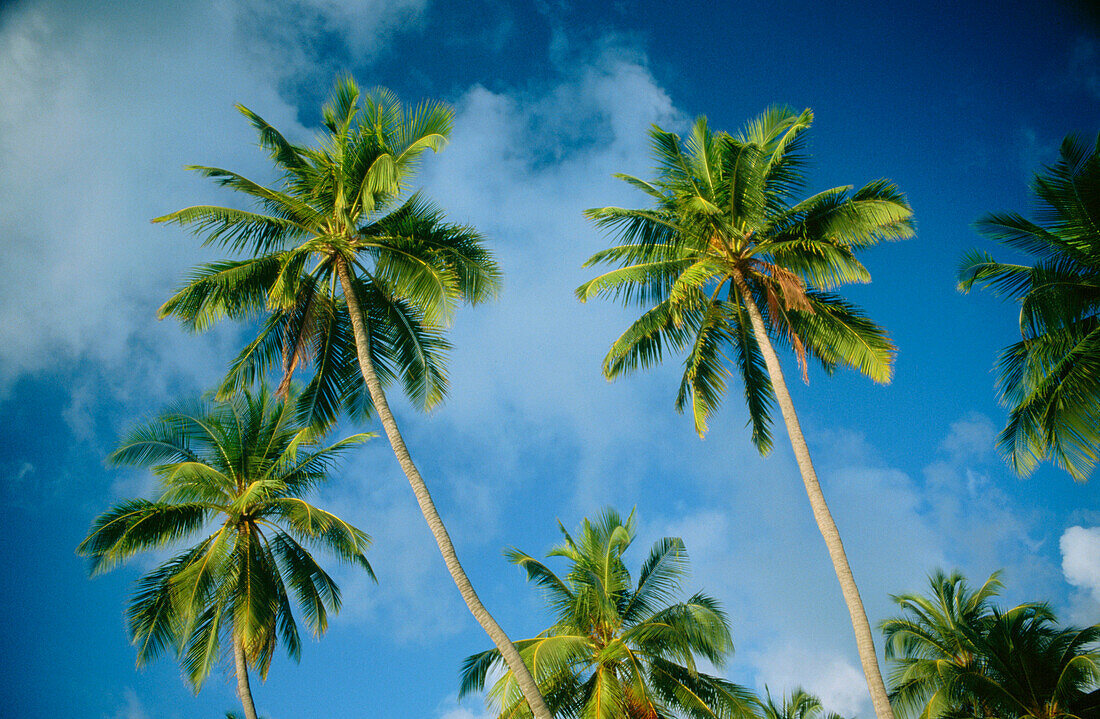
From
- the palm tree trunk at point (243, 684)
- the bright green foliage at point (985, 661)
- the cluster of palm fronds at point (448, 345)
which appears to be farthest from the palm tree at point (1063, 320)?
the palm tree trunk at point (243, 684)

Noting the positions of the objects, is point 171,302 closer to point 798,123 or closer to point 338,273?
point 338,273

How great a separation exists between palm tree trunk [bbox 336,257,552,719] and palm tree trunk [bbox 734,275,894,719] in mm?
5144

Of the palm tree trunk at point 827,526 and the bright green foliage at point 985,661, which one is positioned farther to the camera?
the bright green foliage at point 985,661

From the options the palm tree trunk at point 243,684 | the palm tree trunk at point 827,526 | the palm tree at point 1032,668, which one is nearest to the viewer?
the palm tree trunk at point 827,526

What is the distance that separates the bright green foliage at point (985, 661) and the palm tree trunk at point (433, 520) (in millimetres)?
12952

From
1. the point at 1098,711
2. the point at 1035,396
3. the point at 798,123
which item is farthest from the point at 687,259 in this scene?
the point at 1098,711

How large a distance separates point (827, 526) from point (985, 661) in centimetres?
1234

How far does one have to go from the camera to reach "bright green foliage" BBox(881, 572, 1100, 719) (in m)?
18.1

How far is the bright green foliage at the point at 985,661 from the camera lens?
18094mm

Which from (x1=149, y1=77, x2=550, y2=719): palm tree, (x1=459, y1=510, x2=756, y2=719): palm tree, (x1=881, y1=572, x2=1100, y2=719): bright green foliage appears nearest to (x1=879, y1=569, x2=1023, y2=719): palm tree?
(x1=881, y1=572, x2=1100, y2=719): bright green foliage

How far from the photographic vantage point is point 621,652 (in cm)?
1573

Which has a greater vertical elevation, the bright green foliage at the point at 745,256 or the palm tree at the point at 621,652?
the bright green foliage at the point at 745,256

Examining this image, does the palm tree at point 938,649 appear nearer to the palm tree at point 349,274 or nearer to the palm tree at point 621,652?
the palm tree at point 621,652

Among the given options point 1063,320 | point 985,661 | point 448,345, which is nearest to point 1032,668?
point 985,661
